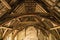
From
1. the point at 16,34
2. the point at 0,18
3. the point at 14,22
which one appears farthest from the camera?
the point at 16,34

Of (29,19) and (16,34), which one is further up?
(29,19)

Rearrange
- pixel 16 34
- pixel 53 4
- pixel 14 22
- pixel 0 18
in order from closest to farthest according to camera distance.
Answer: pixel 53 4, pixel 0 18, pixel 14 22, pixel 16 34

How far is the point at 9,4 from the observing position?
8766 millimetres

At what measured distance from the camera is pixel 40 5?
930 centimetres

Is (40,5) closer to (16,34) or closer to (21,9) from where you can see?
(21,9)

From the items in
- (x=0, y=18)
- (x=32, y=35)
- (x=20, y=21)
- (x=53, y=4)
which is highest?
(x=53, y=4)

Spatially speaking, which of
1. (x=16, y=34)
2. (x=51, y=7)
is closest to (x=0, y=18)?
(x=51, y=7)

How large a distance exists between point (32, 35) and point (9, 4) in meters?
7.88

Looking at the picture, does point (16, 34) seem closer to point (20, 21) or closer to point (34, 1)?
point (20, 21)

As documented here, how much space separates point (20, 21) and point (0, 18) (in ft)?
12.1

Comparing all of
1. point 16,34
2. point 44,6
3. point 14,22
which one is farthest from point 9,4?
point 16,34

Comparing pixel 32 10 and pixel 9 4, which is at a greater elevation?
pixel 9 4

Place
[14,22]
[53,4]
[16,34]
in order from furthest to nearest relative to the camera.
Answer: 1. [16,34]
2. [14,22]
3. [53,4]

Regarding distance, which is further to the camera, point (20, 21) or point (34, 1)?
point (20, 21)
